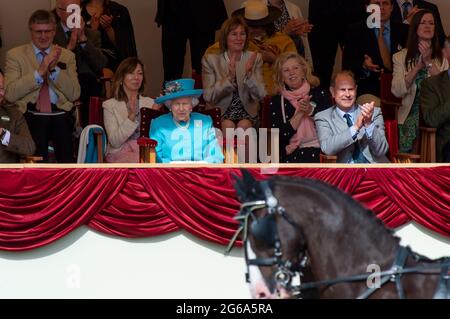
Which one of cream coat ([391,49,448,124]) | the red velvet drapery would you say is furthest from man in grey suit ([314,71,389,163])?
cream coat ([391,49,448,124])

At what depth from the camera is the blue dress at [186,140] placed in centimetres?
1152

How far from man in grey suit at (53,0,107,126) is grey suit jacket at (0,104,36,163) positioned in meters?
1.77

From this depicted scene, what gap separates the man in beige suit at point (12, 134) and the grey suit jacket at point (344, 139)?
2.28 m

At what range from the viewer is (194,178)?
10891 mm

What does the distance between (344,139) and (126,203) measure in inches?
72.5

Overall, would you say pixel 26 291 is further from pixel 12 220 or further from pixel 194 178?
pixel 194 178

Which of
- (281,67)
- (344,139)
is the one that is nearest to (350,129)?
(344,139)

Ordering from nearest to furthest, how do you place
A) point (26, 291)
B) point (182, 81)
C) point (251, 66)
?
point (26, 291) → point (182, 81) → point (251, 66)

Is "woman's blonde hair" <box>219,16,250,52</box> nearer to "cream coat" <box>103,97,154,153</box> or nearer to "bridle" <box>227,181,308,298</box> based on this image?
"cream coat" <box>103,97,154,153</box>

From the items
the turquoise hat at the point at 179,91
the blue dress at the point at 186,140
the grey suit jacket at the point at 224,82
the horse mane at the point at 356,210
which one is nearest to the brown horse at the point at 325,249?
the horse mane at the point at 356,210

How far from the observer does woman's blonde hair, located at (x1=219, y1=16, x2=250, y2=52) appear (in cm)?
1321

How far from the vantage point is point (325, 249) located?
26.9ft

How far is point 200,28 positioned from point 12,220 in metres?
4.19
